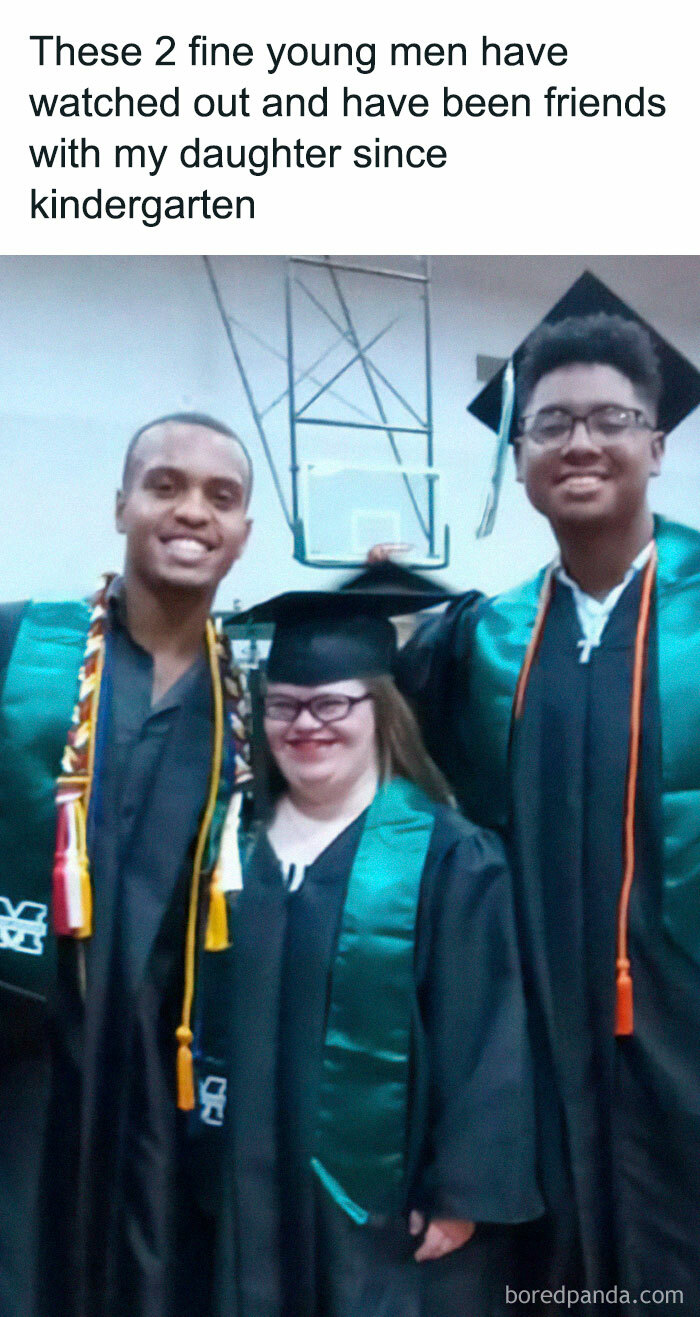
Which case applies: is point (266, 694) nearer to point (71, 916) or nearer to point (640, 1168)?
point (71, 916)

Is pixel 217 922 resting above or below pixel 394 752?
below

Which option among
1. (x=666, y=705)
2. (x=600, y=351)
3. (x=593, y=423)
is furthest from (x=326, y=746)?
(x=600, y=351)

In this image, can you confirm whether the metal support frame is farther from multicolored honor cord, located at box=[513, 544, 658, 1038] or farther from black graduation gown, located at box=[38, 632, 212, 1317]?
black graduation gown, located at box=[38, 632, 212, 1317]

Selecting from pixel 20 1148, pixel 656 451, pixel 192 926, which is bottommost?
pixel 20 1148

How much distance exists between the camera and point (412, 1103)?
5.16 feet

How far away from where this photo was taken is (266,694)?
A: 1687 millimetres

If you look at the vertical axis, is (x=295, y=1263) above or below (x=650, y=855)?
below

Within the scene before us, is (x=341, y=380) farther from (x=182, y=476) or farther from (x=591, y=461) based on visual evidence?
(x=591, y=461)

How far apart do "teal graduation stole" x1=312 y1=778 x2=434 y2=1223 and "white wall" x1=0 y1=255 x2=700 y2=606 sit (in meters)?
0.54

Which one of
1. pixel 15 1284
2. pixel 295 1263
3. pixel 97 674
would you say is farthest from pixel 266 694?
pixel 15 1284

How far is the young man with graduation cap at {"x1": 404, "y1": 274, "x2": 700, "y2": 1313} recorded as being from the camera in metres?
1.62

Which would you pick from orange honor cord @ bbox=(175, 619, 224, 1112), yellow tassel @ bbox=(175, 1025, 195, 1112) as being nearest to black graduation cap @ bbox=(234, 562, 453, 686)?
orange honor cord @ bbox=(175, 619, 224, 1112)

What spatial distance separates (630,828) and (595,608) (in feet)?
1.13
